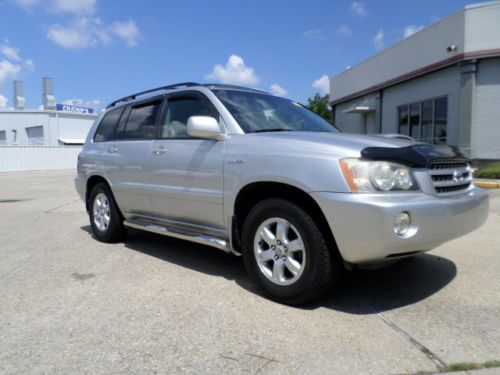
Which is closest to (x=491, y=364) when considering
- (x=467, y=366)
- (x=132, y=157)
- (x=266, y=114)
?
(x=467, y=366)

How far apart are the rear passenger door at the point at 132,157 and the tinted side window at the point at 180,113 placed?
216mm

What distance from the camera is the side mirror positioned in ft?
12.4

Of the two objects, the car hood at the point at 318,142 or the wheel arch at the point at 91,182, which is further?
the wheel arch at the point at 91,182

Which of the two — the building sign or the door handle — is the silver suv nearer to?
the door handle

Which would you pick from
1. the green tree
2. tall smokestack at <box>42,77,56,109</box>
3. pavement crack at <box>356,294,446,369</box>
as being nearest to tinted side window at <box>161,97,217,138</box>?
pavement crack at <box>356,294,446,369</box>

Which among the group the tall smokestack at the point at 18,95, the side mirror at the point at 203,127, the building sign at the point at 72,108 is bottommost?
the side mirror at the point at 203,127

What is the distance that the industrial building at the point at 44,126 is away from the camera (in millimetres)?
47594

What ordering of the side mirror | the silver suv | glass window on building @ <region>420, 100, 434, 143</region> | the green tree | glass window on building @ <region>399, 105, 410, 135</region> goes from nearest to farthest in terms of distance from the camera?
the silver suv
the side mirror
glass window on building @ <region>420, 100, 434, 143</region>
glass window on building @ <region>399, 105, 410, 135</region>
the green tree

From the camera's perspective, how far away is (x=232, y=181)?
3773mm

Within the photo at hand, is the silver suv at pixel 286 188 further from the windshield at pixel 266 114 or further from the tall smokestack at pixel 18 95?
the tall smokestack at pixel 18 95

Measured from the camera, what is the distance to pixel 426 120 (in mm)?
16906

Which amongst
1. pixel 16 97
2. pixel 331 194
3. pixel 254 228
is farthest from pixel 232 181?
pixel 16 97

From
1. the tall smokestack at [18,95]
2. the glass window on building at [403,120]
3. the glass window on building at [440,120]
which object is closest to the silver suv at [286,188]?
the glass window on building at [440,120]

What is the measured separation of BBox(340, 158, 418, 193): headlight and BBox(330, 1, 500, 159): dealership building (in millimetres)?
13157
